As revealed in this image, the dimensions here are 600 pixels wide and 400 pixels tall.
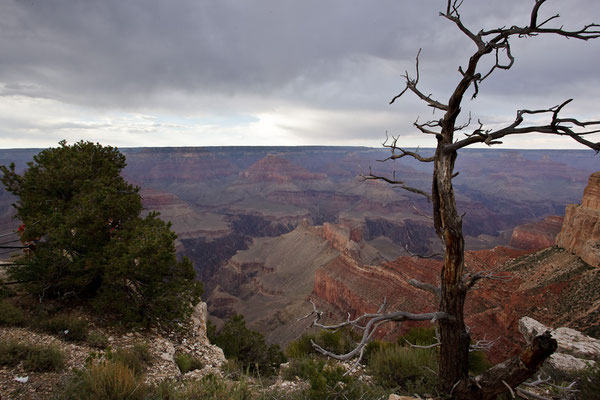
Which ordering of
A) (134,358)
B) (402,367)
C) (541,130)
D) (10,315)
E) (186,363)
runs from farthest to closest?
(186,363), (10,315), (402,367), (134,358), (541,130)

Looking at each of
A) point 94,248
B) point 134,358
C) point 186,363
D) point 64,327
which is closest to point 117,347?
point 134,358

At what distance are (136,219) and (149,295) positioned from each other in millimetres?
3009

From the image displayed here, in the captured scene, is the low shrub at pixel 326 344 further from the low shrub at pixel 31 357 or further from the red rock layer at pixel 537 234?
the red rock layer at pixel 537 234

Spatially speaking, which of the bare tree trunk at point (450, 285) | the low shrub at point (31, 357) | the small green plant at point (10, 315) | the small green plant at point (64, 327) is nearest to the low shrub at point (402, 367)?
the bare tree trunk at point (450, 285)

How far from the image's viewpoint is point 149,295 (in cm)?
1030

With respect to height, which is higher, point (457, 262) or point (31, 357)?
point (457, 262)

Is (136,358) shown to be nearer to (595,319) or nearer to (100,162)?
(100,162)

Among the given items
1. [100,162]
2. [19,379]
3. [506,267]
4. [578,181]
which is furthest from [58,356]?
[578,181]

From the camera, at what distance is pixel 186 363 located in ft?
26.2

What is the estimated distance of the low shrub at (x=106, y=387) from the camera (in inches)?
156

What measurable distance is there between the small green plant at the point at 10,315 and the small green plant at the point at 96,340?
182cm

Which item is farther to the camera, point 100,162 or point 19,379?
point 100,162

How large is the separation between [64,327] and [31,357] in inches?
123

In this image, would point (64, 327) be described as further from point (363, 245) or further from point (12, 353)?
point (363, 245)
